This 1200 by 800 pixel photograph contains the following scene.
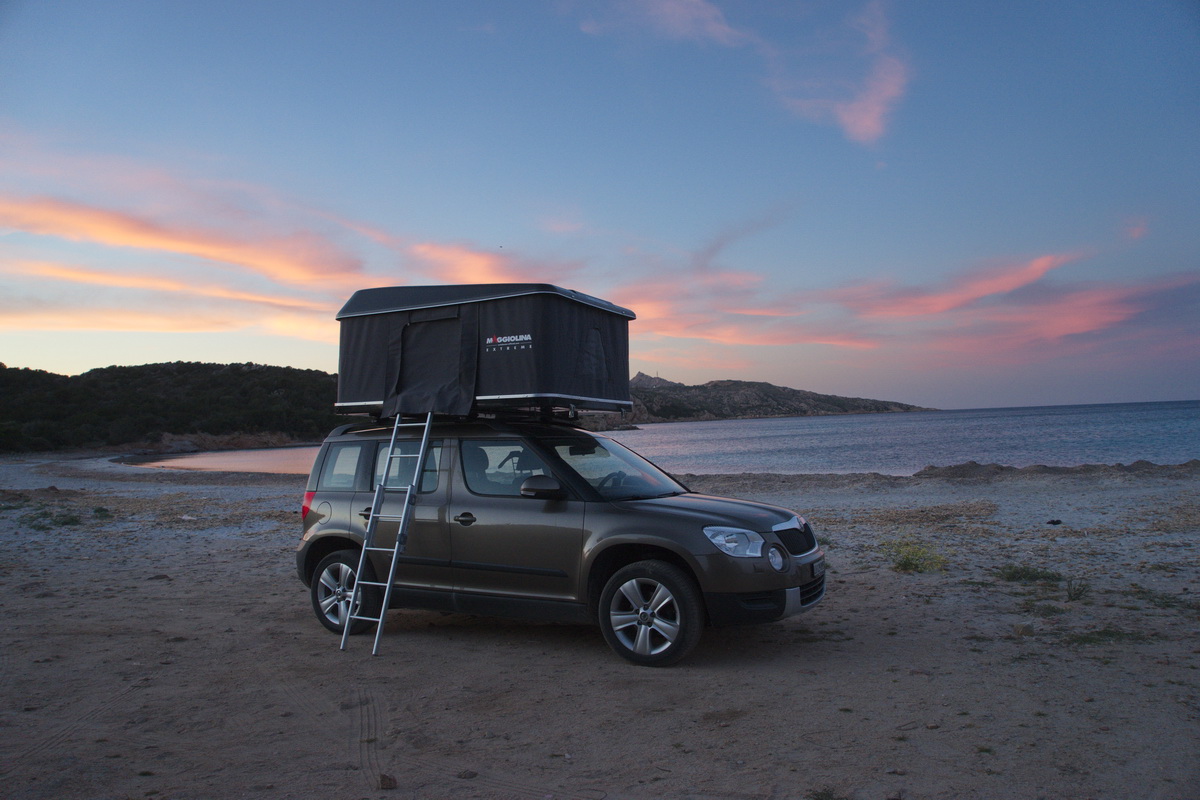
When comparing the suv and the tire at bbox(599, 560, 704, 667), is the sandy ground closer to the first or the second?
the tire at bbox(599, 560, 704, 667)

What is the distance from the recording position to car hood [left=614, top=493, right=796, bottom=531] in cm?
565

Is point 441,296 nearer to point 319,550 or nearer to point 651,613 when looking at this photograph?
point 319,550

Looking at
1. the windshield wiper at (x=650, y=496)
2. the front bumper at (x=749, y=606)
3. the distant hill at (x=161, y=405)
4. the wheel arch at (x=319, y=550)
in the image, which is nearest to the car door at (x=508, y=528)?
the windshield wiper at (x=650, y=496)

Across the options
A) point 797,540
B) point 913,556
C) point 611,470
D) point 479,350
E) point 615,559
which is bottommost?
point 913,556

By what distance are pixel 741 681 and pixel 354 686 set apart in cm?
258

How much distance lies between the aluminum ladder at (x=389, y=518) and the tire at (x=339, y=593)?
68mm

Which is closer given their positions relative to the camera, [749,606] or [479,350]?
[749,606]

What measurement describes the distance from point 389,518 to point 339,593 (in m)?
0.85

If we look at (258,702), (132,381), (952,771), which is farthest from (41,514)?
(132,381)

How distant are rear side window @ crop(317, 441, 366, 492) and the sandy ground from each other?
50.6 inches

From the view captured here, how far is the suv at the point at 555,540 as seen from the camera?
554cm

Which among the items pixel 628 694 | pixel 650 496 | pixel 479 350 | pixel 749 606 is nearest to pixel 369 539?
pixel 479 350

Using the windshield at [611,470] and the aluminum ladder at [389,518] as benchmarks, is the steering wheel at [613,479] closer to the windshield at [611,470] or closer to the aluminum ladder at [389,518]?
the windshield at [611,470]

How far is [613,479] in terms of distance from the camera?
640cm
